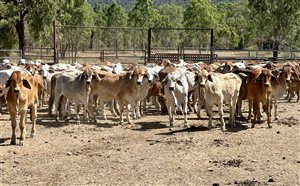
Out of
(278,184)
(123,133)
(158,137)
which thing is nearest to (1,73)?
(123,133)

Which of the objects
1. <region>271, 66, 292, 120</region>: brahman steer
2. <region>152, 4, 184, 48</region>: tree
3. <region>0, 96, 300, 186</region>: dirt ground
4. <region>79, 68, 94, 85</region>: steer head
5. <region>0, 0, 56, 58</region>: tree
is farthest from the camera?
<region>152, 4, 184, 48</region>: tree

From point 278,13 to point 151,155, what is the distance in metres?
41.5

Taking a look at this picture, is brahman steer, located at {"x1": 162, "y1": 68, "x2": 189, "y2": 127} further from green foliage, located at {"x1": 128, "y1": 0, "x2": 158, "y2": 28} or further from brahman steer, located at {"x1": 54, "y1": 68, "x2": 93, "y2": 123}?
green foliage, located at {"x1": 128, "y1": 0, "x2": 158, "y2": 28}

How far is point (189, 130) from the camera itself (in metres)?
13.1

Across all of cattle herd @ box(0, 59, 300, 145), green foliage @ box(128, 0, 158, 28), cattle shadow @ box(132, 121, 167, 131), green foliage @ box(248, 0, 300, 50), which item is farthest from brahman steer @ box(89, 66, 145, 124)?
green foliage @ box(128, 0, 158, 28)

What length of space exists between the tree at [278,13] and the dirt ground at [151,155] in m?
35.8

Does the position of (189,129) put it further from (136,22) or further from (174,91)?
(136,22)

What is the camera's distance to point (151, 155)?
10.2 m

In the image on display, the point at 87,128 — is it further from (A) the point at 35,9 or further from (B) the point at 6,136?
(A) the point at 35,9

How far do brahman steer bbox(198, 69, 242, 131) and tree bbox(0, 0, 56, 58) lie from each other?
23456 millimetres

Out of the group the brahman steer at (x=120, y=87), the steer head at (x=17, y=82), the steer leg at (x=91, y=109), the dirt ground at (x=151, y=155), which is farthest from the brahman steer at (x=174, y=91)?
the steer head at (x=17, y=82)

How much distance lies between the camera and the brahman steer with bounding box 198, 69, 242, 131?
13.0 metres

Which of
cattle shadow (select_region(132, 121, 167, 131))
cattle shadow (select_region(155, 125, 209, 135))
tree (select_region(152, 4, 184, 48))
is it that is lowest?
cattle shadow (select_region(132, 121, 167, 131))

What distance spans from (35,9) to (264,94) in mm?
25315
